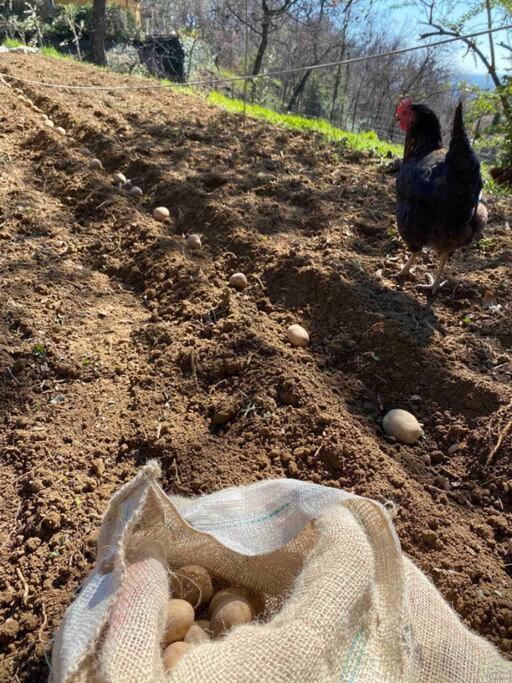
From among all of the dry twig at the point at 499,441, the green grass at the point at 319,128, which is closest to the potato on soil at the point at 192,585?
the dry twig at the point at 499,441

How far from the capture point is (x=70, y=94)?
681cm

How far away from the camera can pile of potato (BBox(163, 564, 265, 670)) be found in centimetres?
136

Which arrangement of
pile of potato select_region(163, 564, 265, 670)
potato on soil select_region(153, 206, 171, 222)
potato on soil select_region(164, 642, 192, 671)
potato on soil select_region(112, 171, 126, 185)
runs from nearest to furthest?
potato on soil select_region(164, 642, 192, 671) → pile of potato select_region(163, 564, 265, 670) → potato on soil select_region(153, 206, 171, 222) → potato on soil select_region(112, 171, 126, 185)

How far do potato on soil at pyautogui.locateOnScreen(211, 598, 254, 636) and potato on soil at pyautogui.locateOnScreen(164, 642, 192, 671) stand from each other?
11cm

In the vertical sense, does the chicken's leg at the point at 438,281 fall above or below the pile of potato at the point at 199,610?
above

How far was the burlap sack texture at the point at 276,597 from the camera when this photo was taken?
3.65 feet

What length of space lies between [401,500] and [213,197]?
3.02m

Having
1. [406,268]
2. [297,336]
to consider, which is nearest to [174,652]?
[297,336]

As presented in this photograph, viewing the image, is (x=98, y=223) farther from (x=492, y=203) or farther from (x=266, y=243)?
(x=492, y=203)

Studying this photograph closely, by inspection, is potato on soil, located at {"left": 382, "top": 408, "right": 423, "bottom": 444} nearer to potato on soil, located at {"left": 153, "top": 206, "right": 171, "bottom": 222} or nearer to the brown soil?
the brown soil

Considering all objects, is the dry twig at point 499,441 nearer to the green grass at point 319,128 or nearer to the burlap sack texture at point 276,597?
the burlap sack texture at point 276,597

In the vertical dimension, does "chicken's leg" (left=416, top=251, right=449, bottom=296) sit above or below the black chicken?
below

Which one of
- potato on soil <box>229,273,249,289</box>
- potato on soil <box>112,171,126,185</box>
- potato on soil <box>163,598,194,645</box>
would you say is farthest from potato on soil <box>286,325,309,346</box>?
potato on soil <box>112,171,126,185</box>

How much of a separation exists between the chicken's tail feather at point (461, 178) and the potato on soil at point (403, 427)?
141 centimetres
